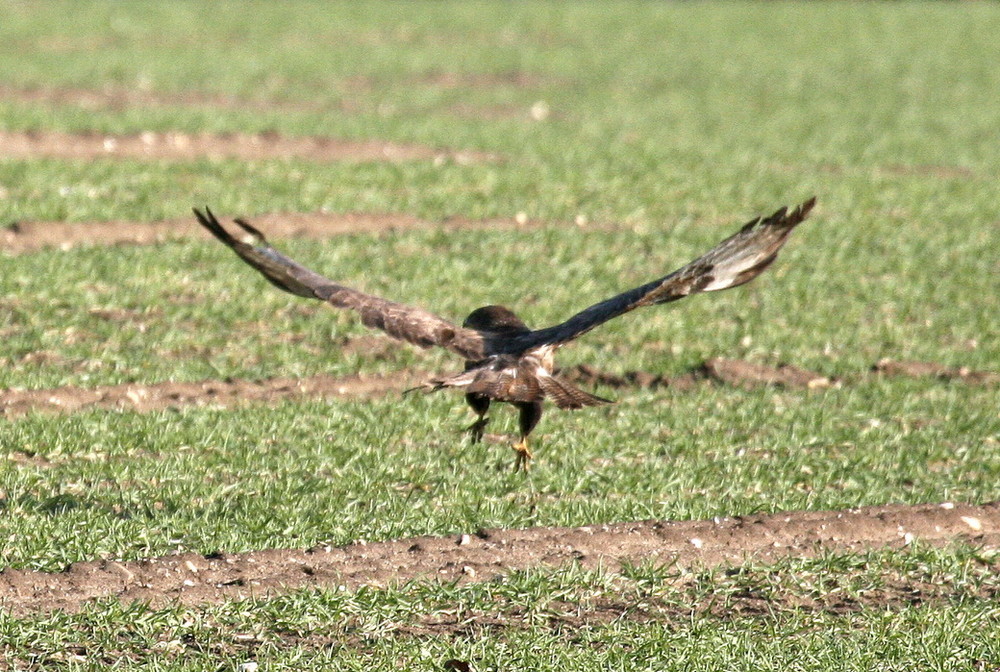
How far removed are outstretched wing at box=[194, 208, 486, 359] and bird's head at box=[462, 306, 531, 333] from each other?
16 cm

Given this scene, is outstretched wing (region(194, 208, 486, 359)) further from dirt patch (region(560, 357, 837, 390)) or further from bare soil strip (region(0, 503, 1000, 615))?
dirt patch (region(560, 357, 837, 390))

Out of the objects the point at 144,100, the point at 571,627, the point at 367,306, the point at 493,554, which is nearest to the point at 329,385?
the point at 367,306

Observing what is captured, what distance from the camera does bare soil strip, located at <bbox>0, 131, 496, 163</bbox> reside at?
13.1 m

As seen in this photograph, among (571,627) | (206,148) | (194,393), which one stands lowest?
(571,627)

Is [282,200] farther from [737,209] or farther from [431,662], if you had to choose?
[431,662]

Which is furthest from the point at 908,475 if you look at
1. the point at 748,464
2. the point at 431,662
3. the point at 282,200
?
the point at 282,200

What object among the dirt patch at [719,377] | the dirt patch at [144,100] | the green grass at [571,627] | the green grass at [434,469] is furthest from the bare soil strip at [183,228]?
the green grass at [571,627]

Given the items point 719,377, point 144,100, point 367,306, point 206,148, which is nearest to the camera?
point 367,306

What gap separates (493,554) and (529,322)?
11.5 ft

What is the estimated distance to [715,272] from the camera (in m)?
6.11

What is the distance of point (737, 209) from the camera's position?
12664 millimetres

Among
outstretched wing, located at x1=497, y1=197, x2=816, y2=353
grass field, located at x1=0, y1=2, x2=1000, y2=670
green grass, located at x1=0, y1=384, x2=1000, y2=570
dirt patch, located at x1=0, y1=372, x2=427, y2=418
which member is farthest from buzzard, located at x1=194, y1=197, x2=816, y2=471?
dirt patch, located at x1=0, y1=372, x2=427, y2=418

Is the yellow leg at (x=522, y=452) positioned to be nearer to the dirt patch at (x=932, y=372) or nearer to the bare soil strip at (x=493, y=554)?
the bare soil strip at (x=493, y=554)

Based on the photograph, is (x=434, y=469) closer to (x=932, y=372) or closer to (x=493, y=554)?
(x=493, y=554)
